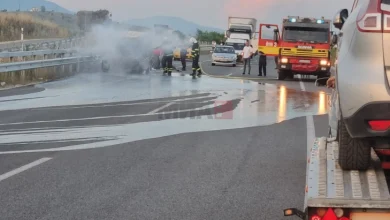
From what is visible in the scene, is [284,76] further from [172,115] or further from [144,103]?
[172,115]

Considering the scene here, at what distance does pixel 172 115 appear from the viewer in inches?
549

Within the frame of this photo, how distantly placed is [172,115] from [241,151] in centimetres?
460

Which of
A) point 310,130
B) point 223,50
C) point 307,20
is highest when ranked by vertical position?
point 307,20

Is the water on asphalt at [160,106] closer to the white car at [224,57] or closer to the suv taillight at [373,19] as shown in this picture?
the suv taillight at [373,19]

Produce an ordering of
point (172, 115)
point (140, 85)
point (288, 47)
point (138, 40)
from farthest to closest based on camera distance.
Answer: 1. point (138, 40)
2. point (288, 47)
3. point (140, 85)
4. point (172, 115)

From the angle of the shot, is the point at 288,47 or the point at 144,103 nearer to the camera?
the point at 144,103

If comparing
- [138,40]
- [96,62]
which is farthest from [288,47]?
[96,62]

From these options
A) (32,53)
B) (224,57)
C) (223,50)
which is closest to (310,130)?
(32,53)

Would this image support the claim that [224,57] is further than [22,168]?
Yes

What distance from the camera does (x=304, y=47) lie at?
94.6 ft

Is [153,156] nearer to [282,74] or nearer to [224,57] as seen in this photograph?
[282,74]

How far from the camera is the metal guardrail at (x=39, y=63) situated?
69.7ft

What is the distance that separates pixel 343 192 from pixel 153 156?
4.91m

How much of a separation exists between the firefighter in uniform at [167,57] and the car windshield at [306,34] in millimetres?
5332
